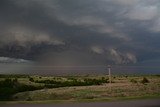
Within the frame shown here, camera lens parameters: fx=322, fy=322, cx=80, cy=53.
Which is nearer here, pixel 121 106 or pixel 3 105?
pixel 121 106

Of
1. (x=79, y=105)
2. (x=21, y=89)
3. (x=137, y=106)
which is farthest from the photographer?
(x=21, y=89)

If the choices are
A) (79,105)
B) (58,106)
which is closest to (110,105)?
(79,105)

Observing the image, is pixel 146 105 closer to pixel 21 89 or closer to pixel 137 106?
pixel 137 106

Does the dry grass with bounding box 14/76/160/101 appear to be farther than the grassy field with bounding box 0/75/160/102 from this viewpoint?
Yes

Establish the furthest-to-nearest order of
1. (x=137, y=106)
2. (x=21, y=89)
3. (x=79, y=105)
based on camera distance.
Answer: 1. (x=21, y=89)
2. (x=79, y=105)
3. (x=137, y=106)

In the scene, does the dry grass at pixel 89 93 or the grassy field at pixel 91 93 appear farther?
the dry grass at pixel 89 93

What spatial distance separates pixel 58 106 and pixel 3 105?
3.98 m

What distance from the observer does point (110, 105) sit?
22312 millimetres

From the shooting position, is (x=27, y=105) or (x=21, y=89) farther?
(x=21, y=89)

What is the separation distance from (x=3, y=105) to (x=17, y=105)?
997 millimetres

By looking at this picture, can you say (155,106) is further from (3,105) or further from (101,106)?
(3,105)

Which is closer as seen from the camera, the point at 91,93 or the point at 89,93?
the point at 91,93

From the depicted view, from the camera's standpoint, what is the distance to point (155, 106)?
2152 cm

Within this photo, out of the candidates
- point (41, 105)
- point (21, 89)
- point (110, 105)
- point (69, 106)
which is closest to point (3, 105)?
point (41, 105)
